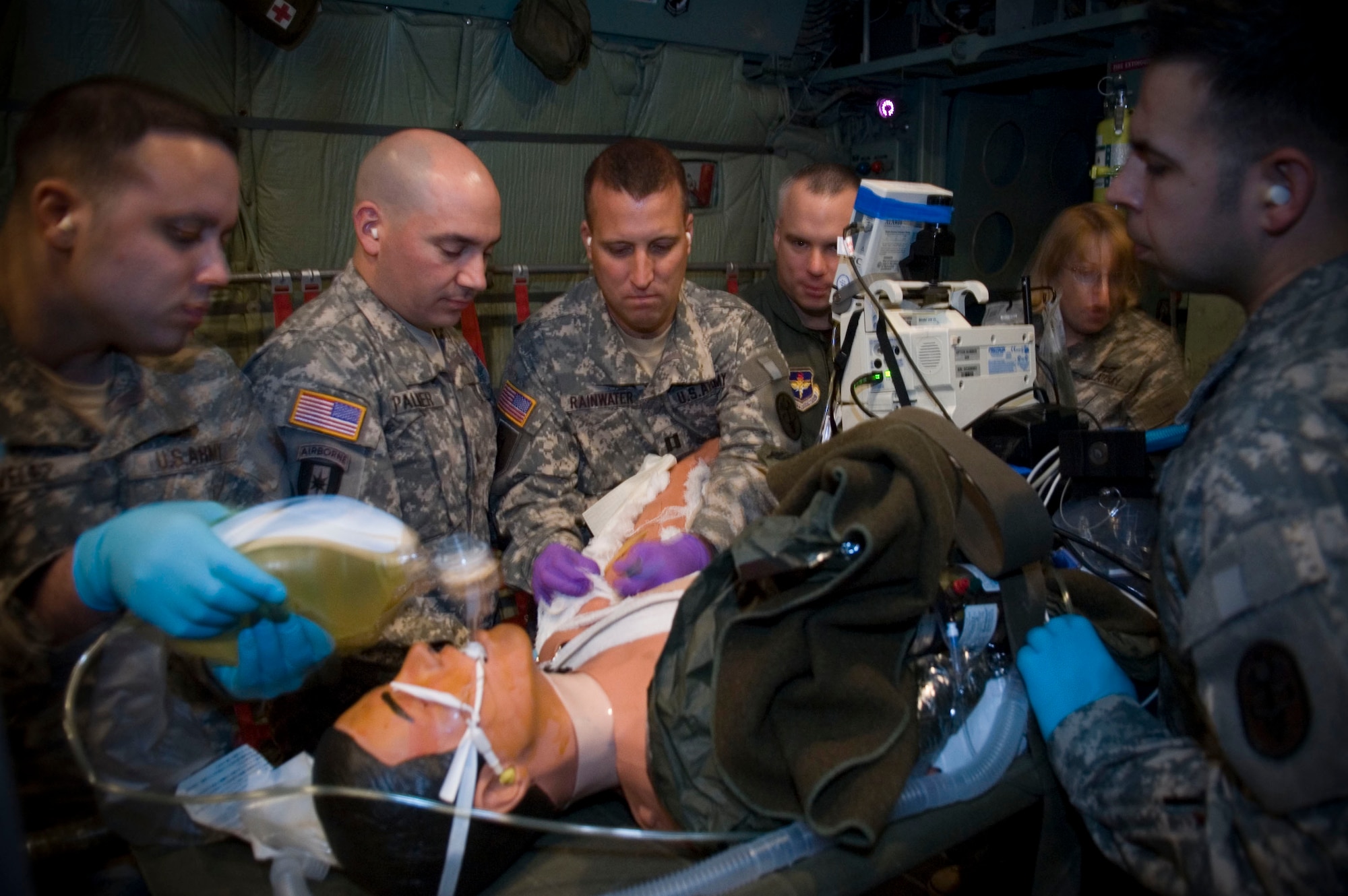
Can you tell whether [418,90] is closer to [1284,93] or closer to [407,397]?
[407,397]

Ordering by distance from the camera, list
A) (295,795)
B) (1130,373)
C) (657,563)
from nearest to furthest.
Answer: (295,795), (657,563), (1130,373)

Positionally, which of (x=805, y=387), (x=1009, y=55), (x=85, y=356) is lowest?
(x=805, y=387)

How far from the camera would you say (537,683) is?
4.87 feet

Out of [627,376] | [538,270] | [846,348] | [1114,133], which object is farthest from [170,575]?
[1114,133]

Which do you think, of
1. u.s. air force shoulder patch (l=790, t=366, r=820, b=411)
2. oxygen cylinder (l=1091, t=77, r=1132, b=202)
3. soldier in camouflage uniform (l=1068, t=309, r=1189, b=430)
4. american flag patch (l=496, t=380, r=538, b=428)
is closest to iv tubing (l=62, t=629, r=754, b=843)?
american flag patch (l=496, t=380, r=538, b=428)

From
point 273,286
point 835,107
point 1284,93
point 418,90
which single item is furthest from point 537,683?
point 835,107

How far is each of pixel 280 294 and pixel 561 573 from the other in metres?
2.07

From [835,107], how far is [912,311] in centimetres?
346

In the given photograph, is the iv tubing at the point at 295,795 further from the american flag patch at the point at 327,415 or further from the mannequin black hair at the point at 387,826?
the american flag patch at the point at 327,415

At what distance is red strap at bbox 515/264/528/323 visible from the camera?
4.04 meters

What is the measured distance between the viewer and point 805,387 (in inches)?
137

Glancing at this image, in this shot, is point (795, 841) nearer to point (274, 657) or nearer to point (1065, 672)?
point (1065, 672)

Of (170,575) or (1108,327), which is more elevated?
(1108,327)

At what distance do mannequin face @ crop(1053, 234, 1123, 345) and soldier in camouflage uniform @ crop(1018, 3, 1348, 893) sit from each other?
200 cm
